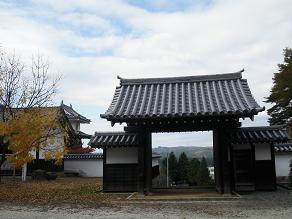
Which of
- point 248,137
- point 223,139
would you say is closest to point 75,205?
point 223,139

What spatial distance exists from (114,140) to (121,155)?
717 mm

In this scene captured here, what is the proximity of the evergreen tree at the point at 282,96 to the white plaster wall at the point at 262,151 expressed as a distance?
11.1 meters

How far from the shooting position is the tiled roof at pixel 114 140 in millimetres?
15008

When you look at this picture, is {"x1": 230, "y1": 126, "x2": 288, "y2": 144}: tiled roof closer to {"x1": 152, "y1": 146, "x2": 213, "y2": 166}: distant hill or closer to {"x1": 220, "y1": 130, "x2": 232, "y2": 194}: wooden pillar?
{"x1": 220, "y1": 130, "x2": 232, "y2": 194}: wooden pillar

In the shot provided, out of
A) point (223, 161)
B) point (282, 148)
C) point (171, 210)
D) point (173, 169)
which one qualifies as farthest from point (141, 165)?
point (173, 169)

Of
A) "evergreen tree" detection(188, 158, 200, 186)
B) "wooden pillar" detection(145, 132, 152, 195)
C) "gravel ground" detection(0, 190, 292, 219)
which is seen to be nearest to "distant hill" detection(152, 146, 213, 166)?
"evergreen tree" detection(188, 158, 200, 186)

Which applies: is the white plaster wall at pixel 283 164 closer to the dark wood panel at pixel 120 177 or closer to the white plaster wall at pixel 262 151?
the white plaster wall at pixel 262 151

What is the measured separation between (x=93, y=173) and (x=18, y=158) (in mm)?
14624

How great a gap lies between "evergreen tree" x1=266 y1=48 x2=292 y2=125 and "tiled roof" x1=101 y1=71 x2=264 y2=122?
1137cm

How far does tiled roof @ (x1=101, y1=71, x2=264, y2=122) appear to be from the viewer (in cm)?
1273

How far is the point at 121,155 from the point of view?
15.5m

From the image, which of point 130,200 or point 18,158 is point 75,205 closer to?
point 130,200

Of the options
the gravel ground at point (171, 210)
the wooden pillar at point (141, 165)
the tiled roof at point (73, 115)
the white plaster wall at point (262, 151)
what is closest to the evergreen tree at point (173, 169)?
the tiled roof at point (73, 115)

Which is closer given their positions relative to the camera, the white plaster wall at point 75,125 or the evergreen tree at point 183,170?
the evergreen tree at point 183,170
